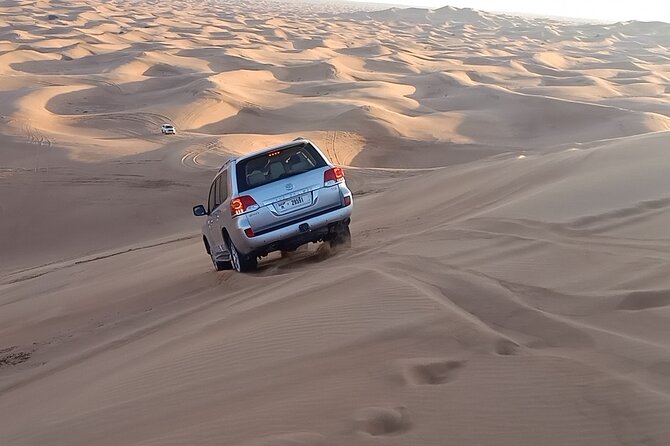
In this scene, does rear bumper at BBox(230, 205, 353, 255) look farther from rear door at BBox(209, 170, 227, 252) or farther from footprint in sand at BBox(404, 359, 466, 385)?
footprint in sand at BBox(404, 359, 466, 385)

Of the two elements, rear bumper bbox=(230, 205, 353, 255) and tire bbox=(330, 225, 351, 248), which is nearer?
rear bumper bbox=(230, 205, 353, 255)

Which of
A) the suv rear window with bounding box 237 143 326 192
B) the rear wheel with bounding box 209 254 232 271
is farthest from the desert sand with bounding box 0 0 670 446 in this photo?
the suv rear window with bounding box 237 143 326 192


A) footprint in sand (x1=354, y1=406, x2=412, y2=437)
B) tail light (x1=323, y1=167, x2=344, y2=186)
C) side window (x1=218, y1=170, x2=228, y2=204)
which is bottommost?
side window (x1=218, y1=170, x2=228, y2=204)

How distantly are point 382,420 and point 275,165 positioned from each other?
515 cm

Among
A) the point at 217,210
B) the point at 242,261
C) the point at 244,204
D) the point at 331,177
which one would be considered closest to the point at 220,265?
the point at 217,210

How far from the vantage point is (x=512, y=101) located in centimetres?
3381

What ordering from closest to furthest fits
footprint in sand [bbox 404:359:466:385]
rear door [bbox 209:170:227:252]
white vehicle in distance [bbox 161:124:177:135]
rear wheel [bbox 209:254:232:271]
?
footprint in sand [bbox 404:359:466:385] → rear door [bbox 209:170:227:252] → rear wheel [bbox 209:254:232:271] → white vehicle in distance [bbox 161:124:177:135]

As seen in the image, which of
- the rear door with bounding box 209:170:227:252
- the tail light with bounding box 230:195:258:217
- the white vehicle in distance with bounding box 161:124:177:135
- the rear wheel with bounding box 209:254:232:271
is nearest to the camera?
the tail light with bounding box 230:195:258:217

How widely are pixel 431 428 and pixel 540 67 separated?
52.5 m

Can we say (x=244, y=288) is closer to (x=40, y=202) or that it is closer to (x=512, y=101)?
(x=40, y=202)

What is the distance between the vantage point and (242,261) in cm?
885

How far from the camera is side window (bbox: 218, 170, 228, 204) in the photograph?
9.07 m

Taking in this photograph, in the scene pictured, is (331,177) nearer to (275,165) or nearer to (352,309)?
(275,165)

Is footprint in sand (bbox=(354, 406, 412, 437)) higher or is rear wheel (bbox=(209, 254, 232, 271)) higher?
footprint in sand (bbox=(354, 406, 412, 437))
